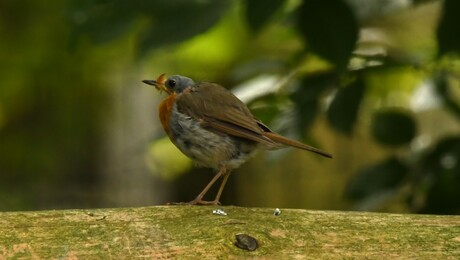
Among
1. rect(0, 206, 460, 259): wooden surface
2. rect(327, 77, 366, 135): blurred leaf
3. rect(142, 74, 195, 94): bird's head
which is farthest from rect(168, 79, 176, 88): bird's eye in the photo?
rect(0, 206, 460, 259): wooden surface

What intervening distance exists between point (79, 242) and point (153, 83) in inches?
51.7

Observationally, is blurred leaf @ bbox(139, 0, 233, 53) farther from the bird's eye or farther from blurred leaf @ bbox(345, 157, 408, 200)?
blurred leaf @ bbox(345, 157, 408, 200)

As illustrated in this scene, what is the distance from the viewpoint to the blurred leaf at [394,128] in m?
4.10

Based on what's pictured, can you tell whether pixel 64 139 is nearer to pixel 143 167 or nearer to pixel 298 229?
pixel 143 167

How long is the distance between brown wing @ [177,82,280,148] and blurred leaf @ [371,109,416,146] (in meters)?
0.87

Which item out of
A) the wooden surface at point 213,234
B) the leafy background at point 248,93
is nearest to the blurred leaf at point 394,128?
the leafy background at point 248,93

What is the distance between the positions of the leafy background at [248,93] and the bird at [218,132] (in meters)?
0.23

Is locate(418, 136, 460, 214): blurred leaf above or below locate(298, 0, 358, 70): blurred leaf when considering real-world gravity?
below

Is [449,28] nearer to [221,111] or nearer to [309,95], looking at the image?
[309,95]

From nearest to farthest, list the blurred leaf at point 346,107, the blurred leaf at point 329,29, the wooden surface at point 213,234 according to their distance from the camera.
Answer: the wooden surface at point 213,234
the blurred leaf at point 329,29
the blurred leaf at point 346,107

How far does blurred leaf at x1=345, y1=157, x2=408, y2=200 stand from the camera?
13.0 ft

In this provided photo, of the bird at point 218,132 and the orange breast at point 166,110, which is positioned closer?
the bird at point 218,132

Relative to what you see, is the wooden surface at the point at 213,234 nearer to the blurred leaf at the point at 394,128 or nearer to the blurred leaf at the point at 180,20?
the blurred leaf at the point at 180,20

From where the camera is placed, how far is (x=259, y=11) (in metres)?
3.37
